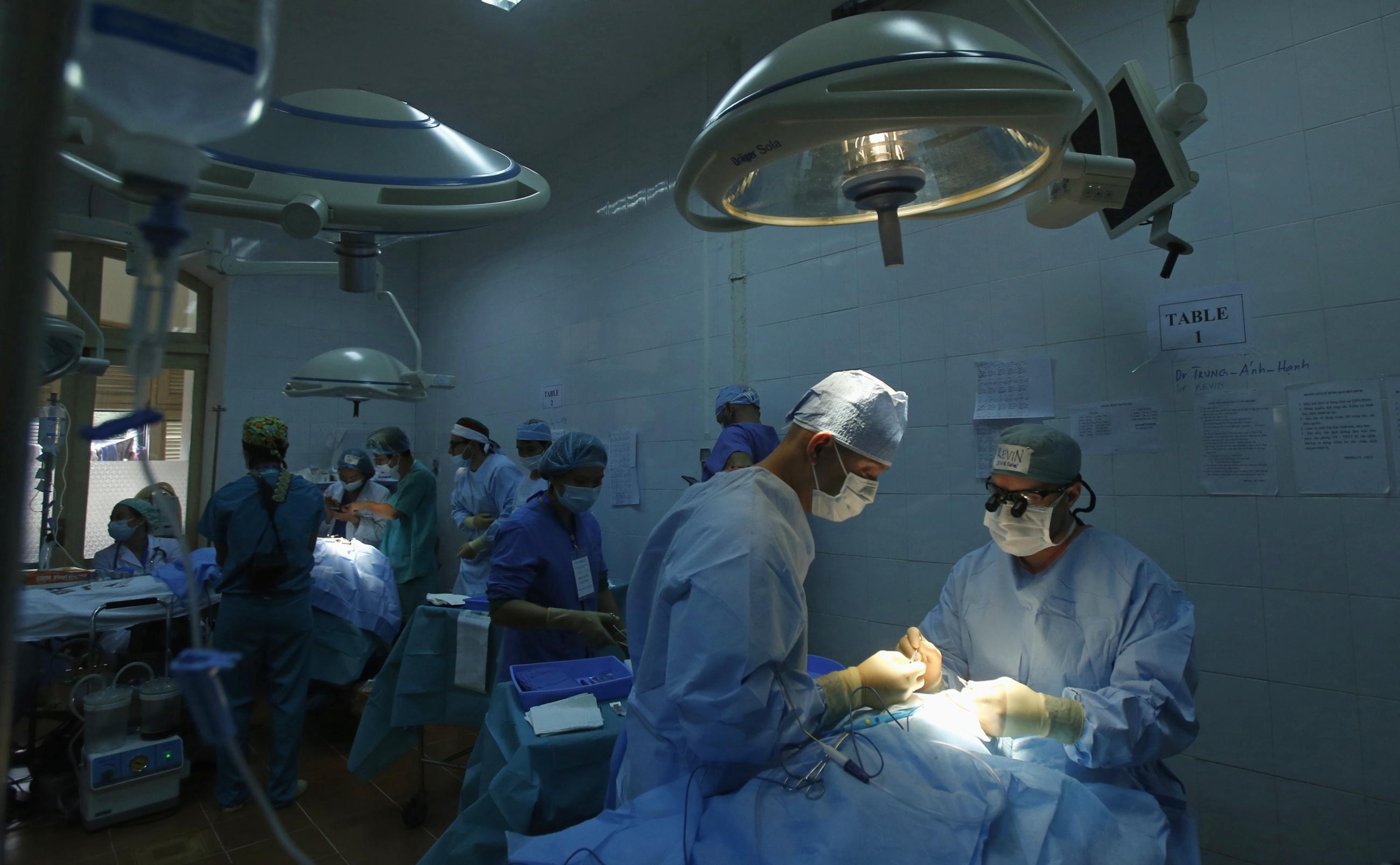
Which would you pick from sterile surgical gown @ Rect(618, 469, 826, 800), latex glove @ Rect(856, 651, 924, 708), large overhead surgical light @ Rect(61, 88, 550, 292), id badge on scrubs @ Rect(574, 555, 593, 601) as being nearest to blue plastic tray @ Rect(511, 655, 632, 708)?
id badge on scrubs @ Rect(574, 555, 593, 601)

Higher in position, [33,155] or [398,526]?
[33,155]

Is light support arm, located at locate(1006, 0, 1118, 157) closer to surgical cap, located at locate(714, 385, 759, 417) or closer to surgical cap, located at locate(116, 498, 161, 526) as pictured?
surgical cap, located at locate(714, 385, 759, 417)

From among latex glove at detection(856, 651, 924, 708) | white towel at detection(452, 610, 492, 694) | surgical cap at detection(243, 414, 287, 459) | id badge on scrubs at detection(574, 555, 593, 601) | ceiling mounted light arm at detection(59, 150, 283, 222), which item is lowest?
white towel at detection(452, 610, 492, 694)

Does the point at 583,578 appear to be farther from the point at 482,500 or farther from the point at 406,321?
the point at 482,500

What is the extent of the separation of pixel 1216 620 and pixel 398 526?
4.26 metres

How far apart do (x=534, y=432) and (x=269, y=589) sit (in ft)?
5.36

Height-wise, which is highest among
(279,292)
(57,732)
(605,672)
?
(279,292)

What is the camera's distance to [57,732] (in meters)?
3.41

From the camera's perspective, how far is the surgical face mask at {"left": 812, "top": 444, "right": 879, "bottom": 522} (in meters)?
1.56

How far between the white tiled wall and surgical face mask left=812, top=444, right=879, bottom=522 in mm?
1232

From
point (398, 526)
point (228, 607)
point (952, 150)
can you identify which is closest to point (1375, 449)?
point (952, 150)

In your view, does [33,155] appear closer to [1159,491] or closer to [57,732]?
[1159,491]

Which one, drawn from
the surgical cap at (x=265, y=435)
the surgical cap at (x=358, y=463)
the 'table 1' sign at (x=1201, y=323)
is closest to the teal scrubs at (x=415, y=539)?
the surgical cap at (x=358, y=463)

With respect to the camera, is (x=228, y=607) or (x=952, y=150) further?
(x=228, y=607)
